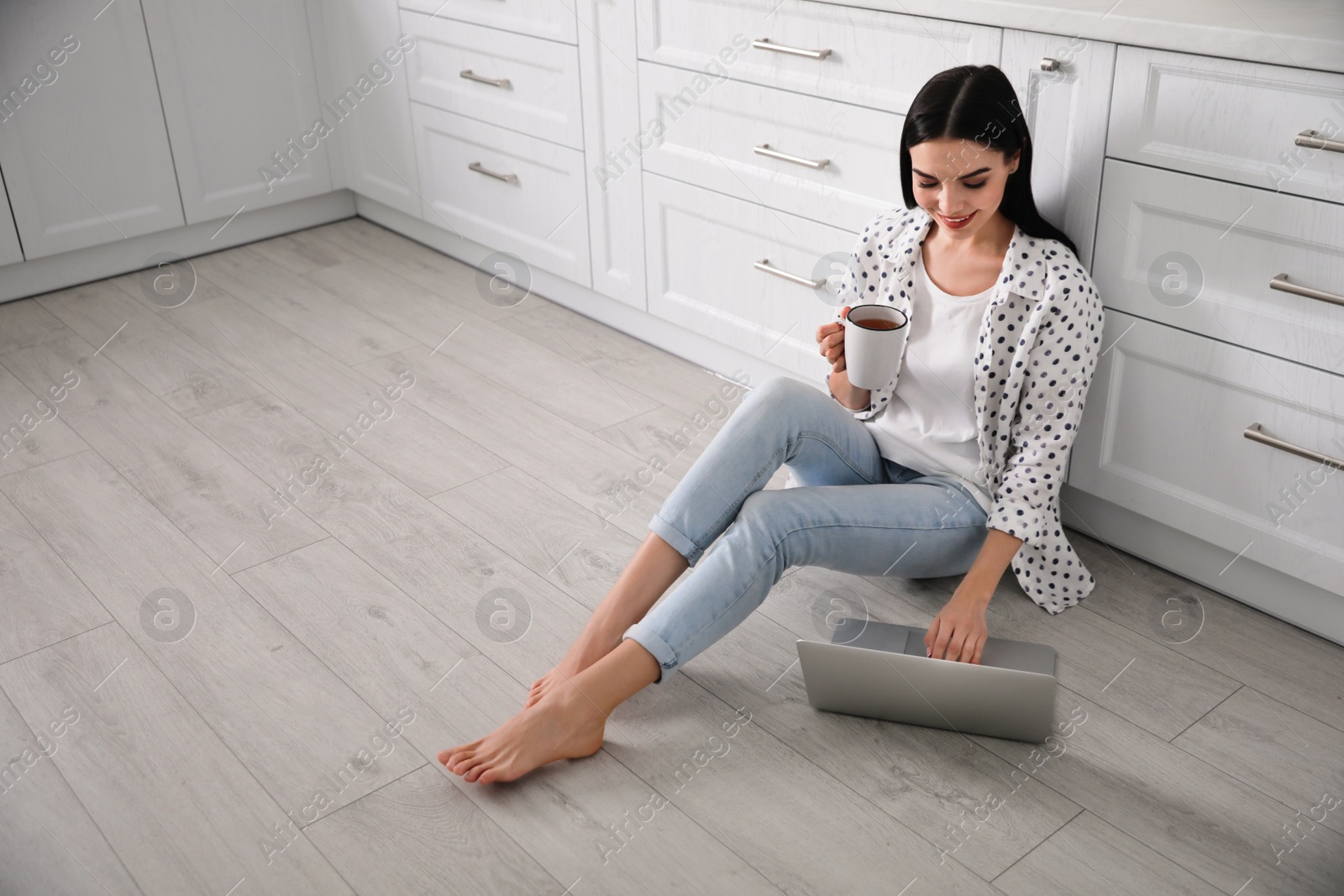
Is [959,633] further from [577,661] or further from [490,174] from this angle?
[490,174]

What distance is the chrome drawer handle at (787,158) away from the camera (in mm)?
1968

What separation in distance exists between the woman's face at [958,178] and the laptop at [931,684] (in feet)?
1.74

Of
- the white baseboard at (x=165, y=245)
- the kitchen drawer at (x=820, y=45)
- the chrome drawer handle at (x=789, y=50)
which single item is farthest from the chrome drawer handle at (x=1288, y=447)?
the white baseboard at (x=165, y=245)

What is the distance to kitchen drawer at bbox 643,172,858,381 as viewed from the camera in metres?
2.09

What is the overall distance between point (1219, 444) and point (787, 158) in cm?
84

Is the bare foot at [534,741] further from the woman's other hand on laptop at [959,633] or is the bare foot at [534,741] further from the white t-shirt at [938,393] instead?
the white t-shirt at [938,393]

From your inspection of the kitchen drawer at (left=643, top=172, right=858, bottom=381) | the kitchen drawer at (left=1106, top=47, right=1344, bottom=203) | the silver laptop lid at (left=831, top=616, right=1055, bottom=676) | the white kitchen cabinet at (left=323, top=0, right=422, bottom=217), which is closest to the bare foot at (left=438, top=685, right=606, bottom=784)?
the silver laptop lid at (left=831, top=616, right=1055, bottom=676)

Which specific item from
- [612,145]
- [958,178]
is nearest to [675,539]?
[958,178]

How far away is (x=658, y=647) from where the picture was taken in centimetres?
144

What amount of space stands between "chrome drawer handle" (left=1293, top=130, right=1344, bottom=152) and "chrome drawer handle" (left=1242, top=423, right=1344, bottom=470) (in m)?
0.36

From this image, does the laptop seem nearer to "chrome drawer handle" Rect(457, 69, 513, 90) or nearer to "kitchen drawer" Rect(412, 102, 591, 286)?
"kitchen drawer" Rect(412, 102, 591, 286)

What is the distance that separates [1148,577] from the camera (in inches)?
68.9

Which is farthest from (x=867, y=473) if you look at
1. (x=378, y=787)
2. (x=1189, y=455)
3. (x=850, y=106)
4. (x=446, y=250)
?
(x=446, y=250)

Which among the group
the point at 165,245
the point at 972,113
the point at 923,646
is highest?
the point at 972,113
